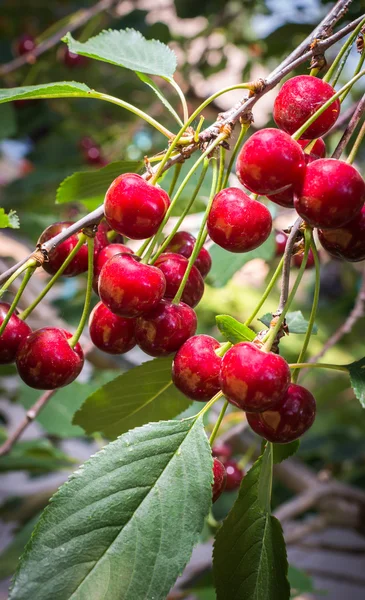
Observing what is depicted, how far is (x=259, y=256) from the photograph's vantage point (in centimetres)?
113

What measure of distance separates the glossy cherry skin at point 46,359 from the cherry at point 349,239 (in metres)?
0.29

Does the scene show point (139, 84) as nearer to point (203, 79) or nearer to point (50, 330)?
point (203, 79)

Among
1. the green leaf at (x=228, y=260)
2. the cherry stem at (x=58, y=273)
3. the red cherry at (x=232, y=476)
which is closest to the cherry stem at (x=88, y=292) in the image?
the cherry stem at (x=58, y=273)

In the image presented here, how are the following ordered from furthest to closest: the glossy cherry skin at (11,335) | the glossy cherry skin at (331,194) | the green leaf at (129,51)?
the green leaf at (129,51), the glossy cherry skin at (11,335), the glossy cherry skin at (331,194)

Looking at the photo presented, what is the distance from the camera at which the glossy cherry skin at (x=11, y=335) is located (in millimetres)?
625

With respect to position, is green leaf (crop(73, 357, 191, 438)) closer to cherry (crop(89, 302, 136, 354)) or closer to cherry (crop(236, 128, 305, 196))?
cherry (crop(89, 302, 136, 354))

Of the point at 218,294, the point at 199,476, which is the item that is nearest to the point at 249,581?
the point at 199,476

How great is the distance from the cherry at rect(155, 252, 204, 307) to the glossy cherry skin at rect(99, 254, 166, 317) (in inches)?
2.1

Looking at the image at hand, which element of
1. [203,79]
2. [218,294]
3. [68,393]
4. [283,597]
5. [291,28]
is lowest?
[283,597]

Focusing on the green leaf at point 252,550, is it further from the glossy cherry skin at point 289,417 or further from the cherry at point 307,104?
the cherry at point 307,104

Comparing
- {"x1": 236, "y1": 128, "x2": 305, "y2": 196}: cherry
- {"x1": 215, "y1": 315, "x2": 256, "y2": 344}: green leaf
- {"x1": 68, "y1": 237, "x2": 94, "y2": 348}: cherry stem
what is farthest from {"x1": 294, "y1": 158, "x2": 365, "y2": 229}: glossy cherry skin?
{"x1": 68, "y1": 237, "x2": 94, "y2": 348}: cherry stem

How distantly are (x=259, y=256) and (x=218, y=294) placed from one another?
1.60m

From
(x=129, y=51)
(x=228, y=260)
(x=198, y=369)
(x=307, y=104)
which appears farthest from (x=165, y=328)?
(x=228, y=260)

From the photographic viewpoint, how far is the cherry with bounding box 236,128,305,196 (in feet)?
1.75
